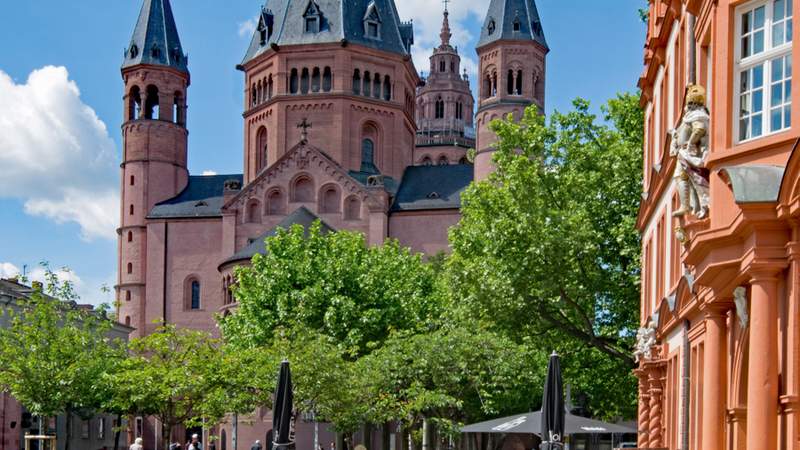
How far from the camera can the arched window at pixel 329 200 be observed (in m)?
82.3

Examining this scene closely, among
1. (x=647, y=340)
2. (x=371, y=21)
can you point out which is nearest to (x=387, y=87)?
(x=371, y=21)

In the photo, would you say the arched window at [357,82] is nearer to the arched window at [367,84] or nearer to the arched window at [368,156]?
the arched window at [367,84]

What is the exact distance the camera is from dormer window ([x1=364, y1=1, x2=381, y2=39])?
85625mm

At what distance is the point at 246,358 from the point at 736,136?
30179 millimetres

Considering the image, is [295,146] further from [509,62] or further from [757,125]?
[757,125]

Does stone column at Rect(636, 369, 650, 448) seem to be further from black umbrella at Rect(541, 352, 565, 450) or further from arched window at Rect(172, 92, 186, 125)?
arched window at Rect(172, 92, 186, 125)

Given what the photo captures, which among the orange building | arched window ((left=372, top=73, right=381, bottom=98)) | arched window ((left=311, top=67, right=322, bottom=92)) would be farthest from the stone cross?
the orange building

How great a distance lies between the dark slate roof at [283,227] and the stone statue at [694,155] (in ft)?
206

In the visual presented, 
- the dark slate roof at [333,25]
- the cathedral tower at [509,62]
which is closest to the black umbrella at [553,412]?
the cathedral tower at [509,62]

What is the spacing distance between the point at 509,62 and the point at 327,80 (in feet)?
38.9

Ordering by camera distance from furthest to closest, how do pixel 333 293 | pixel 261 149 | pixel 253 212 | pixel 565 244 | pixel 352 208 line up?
pixel 261 149 < pixel 253 212 < pixel 352 208 < pixel 333 293 < pixel 565 244

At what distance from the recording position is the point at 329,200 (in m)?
82.6

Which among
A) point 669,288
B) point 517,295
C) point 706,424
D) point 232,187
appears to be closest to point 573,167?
point 517,295

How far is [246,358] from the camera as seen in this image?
42156 mm
